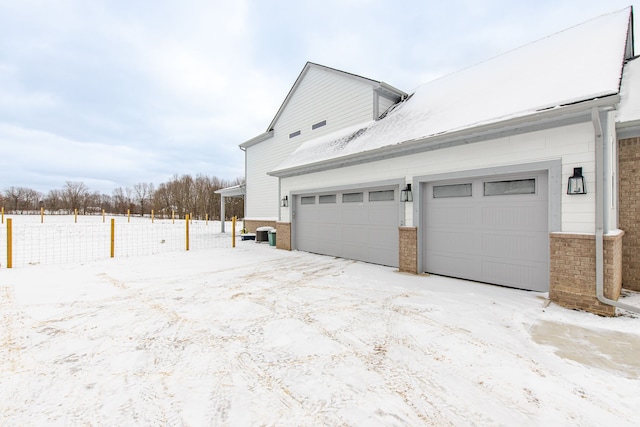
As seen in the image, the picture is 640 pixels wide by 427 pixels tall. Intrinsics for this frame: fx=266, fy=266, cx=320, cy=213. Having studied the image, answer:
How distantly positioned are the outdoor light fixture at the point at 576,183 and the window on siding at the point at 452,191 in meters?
1.78

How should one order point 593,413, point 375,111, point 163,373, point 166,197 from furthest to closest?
point 166,197 → point 375,111 → point 163,373 → point 593,413

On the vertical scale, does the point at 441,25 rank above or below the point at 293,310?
above

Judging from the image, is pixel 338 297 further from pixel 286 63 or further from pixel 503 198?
pixel 286 63

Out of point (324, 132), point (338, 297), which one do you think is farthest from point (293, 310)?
point (324, 132)

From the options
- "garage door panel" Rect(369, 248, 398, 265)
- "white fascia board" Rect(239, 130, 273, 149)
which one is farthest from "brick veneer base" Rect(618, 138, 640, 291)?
"white fascia board" Rect(239, 130, 273, 149)

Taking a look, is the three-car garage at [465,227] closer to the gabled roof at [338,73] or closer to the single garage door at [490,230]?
the single garage door at [490,230]

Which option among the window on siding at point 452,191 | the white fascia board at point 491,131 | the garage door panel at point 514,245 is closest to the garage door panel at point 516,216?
the garage door panel at point 514,245

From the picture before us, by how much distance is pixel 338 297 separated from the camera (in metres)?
5.04

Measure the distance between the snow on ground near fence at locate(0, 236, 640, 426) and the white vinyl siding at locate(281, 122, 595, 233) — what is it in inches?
66.4

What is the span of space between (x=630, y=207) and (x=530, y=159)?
2.77 meters

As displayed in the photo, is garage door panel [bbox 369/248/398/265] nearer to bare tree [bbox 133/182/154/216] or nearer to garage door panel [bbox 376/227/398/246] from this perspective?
garage door panel [bbox 376/227/398/246]

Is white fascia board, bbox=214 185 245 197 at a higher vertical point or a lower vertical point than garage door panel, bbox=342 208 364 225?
higher

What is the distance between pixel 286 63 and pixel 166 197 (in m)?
36.0

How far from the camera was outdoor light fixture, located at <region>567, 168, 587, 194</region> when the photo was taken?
4359mm
